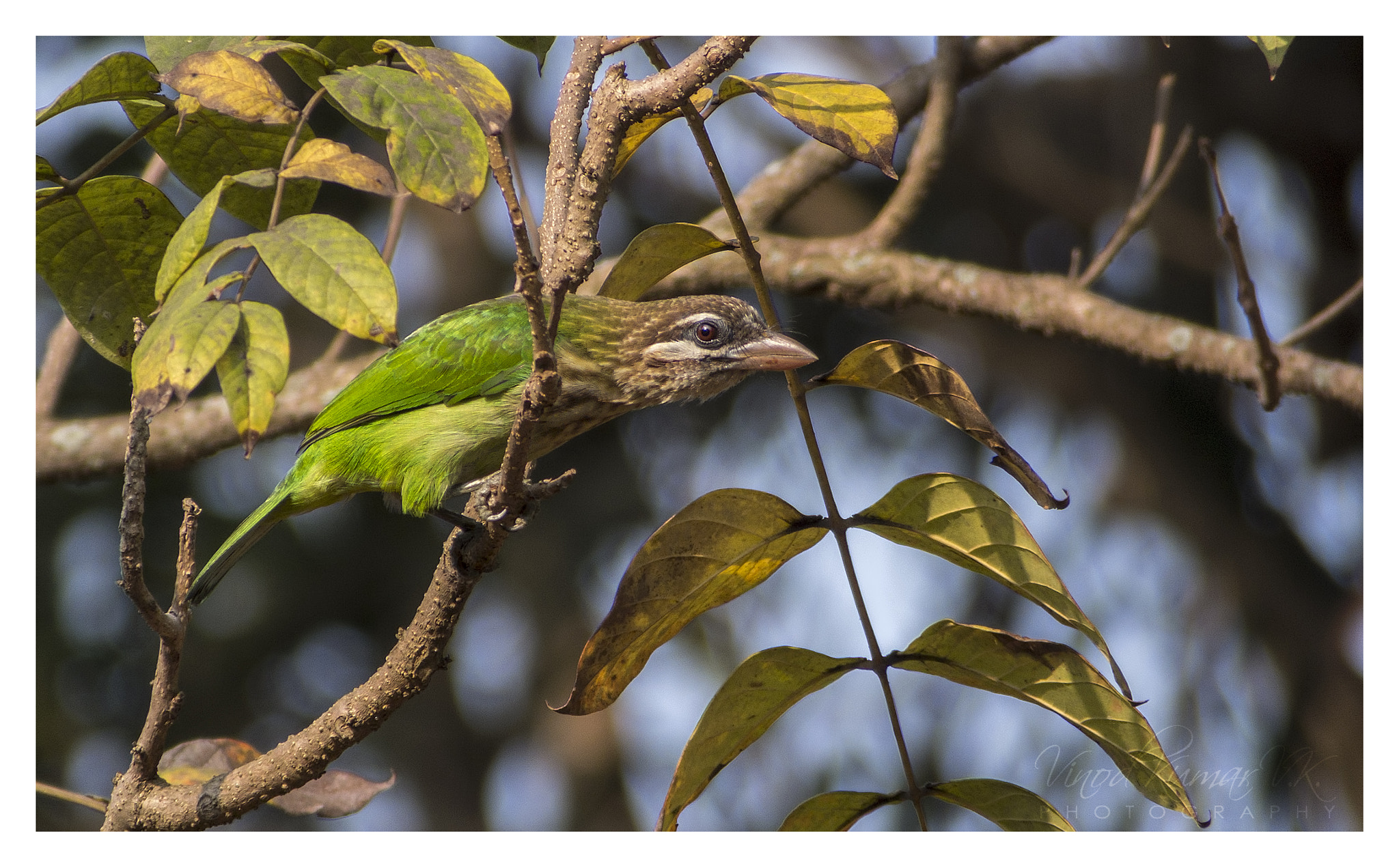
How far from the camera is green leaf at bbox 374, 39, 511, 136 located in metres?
1.72

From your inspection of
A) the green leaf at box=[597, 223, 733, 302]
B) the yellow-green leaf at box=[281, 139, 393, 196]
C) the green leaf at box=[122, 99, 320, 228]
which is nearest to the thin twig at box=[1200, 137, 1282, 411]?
the green leaf at box=[597, 223, 733, 302]

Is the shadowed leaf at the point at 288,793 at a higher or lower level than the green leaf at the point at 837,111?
lower

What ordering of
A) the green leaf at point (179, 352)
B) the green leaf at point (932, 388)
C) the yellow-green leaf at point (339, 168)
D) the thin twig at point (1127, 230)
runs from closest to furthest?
1. the green leaf at point (179, 352)
2. the yellow-green leaf at point (339, 168)
3. the green leaf at point (932, 388)
4. the thin twig at point (1127, 230)

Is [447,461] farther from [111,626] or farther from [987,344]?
[987,344]

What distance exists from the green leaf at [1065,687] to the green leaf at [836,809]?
0.31 meters

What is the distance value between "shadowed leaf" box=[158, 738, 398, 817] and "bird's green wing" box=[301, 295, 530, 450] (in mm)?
891

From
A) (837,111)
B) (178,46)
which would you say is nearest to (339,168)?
(178,46)

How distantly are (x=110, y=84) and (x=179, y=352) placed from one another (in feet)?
2.78

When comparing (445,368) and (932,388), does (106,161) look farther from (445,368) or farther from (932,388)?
(932,388)

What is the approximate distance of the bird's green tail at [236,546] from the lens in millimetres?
2898

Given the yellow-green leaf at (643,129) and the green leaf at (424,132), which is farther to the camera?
the yellow-green leaf at (643,129)

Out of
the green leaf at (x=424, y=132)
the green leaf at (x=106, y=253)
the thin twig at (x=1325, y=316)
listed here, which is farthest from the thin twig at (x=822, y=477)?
the thin twig at (x=1325, y=316)

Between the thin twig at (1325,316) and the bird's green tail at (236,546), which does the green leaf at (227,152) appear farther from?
the thin twig at (1325,316)

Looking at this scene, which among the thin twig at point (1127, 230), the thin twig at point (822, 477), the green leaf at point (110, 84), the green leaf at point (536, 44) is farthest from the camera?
the thin twig at point (1127, 230)
